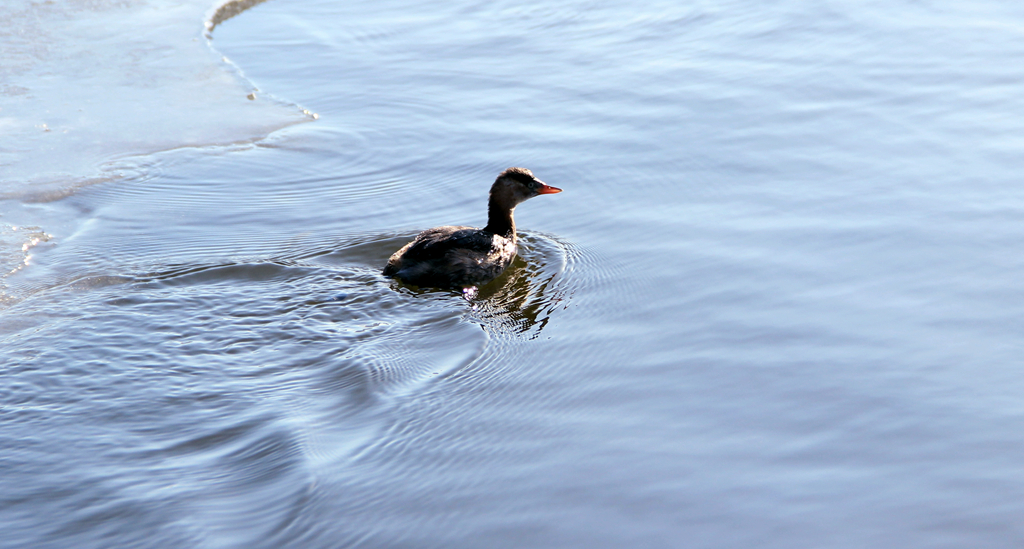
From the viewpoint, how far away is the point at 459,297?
6.67 m

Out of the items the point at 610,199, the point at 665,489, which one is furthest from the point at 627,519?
the point at 610,199

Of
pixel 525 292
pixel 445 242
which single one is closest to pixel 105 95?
pixel 445 242

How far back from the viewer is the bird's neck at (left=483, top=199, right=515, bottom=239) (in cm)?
727

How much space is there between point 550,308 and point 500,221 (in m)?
1.16

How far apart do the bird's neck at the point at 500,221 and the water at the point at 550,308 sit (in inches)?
9.5

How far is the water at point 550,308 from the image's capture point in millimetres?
4230

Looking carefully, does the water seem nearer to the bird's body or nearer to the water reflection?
the water reflection

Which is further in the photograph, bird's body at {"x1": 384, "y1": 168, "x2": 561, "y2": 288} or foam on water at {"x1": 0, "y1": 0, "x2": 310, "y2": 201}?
foam on water at {"x1": 0, "y1": 0, "x2": 310, "y2": 201}

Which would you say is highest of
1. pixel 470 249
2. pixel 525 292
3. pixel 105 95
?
pixel 105 95

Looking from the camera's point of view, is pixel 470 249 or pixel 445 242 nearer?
pixel 445 242

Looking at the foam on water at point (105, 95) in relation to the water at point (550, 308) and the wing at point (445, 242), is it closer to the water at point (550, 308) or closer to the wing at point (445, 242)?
the water at point (550, 308)

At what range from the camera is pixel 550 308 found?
639cm

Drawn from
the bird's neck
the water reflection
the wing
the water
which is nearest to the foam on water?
the water

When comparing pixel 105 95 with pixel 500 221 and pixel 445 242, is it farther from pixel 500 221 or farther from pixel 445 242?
pixel 445 242
